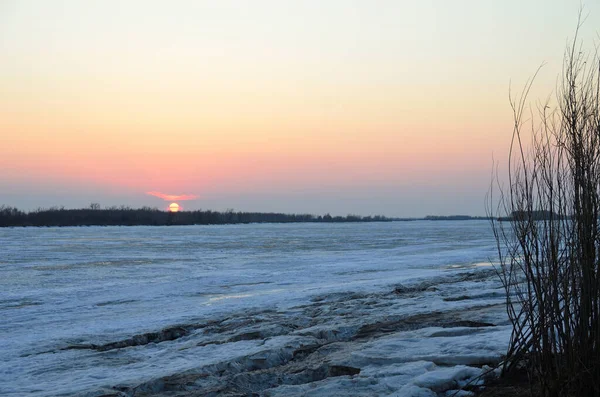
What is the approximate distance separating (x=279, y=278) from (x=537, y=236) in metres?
13.9

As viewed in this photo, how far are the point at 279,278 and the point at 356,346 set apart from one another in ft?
33.6

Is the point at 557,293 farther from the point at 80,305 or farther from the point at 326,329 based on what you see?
the point at 80,305

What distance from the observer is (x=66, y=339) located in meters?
9.06

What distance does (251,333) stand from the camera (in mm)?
8977

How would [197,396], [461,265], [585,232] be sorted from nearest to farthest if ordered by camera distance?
[585,232] < [197,396] < [461,265]

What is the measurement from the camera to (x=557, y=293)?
4.02 meters

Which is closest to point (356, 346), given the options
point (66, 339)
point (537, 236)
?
point (537, 236)

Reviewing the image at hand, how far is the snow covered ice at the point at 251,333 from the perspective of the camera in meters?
6.19

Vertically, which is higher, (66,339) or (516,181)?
(516,181)

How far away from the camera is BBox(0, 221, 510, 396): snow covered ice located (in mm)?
6191

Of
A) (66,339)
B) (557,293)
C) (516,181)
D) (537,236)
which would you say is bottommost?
(66,339)

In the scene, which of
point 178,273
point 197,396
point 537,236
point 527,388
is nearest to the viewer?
point 537,236

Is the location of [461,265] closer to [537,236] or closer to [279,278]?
[279,278]

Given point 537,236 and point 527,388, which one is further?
point 527,388
